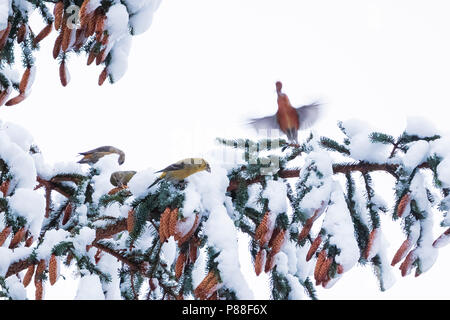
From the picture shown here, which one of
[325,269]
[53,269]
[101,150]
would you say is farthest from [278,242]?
[101,150]

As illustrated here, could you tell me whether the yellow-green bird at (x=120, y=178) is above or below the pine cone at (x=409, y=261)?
above

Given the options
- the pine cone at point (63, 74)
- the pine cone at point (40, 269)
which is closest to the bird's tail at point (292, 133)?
→ the pine cone at point (63, 74)

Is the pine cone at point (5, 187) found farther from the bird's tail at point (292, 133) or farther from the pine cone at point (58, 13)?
the bird's tail at point (292, 133)

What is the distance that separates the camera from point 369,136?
2.56 metres

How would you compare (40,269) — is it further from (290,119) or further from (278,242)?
(290,119)

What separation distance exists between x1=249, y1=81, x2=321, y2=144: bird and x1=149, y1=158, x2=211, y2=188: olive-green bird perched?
1730mm

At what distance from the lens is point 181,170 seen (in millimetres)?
2465

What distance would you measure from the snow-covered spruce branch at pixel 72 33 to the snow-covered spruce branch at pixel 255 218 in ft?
1.19

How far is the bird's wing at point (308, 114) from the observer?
4.19m

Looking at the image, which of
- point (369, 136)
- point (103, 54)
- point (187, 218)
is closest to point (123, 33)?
point (103, 54)

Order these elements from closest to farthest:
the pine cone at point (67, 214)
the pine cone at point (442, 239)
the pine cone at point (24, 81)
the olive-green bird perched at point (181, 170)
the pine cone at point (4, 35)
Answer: the pine cone at point (442, 239) → the olive-green bird perched at point (181, 170) → the pine cone at point (4, 35) → the pine cone at point (24, 81) → the pine cone at point (67, 214)

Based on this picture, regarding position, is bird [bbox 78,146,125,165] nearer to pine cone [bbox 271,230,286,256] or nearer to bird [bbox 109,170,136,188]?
bird [bbox 109,170,136,188]
